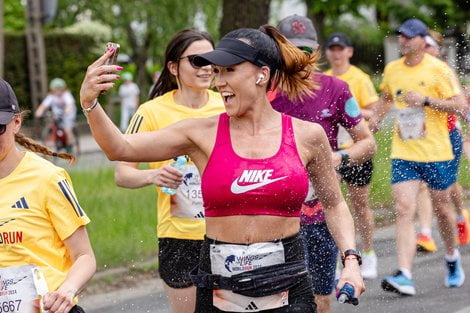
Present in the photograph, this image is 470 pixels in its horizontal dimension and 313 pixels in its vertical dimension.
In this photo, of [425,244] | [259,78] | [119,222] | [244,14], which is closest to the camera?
[259,78]

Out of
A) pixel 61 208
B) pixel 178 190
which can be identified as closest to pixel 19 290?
pixel 61 208

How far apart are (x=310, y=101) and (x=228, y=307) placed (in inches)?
88.0

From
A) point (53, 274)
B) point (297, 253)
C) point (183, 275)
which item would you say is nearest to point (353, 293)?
point (297, 253)

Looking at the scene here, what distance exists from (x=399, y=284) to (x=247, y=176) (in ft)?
14.7

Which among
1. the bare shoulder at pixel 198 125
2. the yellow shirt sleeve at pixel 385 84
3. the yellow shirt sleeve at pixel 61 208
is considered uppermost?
the bare shoulder at pixel 198 125

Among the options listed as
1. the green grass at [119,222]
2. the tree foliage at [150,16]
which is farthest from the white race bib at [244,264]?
the tree foliage at [150,16]

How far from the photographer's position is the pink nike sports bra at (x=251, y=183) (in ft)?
14.6

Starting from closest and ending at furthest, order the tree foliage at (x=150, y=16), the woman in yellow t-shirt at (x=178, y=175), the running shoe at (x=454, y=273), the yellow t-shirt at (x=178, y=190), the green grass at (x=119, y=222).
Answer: the woman in yellow t-shirt at (x=178, y=175), the yellow t-shirt at (x=178, y=190), the running shoe at (x=454, y=273), the green grass at (x=119, y=222), the tree foliage at (x=150, y=16)

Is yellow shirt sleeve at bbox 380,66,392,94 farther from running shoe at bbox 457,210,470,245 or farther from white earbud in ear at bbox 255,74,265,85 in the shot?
white earbud in ear at bbox 255,74,265,85

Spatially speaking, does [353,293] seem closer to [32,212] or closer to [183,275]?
[32,212]

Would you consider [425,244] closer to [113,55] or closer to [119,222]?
[119,222]

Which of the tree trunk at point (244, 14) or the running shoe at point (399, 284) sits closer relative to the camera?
the running shoe at point (399, 284)

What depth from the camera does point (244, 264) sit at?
176 inches

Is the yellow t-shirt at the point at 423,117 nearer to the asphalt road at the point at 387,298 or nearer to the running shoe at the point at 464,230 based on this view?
the asphalt road at the point at 387,298
